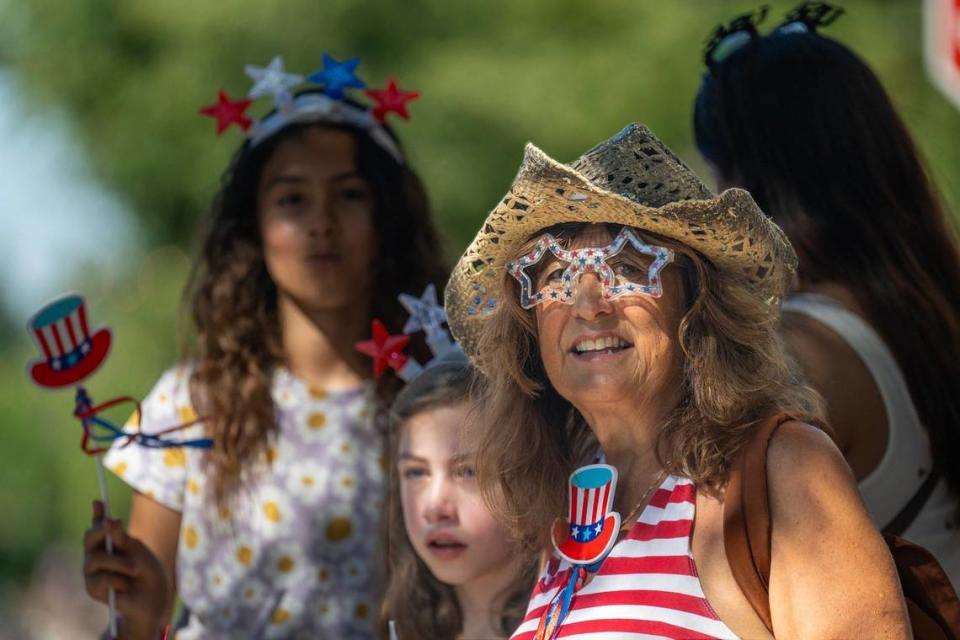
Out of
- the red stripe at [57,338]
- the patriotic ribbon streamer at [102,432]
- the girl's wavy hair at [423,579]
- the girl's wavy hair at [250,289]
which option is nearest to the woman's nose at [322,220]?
the girl's wavy hair at [250,289]

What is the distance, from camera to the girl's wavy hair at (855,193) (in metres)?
2.94

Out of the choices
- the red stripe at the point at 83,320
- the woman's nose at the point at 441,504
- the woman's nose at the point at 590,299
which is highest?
the red stripe at the point at 83,320

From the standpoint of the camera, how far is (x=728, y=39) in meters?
3.30

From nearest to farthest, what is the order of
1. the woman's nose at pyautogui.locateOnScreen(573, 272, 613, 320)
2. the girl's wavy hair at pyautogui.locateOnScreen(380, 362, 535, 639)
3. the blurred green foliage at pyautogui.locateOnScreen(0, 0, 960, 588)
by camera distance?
the woman's nose at pyautogui.locateOnScreen(573, 272, 613, 320), the girl's wavy hair at pyautogui.locateOnScreen(380, 362, 535, 639), the blurred green foliage at pyautogui.locateOnScreen(0, 0, 960, 588)

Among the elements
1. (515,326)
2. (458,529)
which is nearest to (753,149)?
(515,326)

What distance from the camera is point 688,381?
238 cm

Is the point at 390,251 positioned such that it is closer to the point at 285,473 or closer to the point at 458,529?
the point at 285,473

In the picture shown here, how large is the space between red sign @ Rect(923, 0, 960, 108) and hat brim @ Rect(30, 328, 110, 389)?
183cm

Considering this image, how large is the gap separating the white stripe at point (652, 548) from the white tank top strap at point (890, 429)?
29.3 inches

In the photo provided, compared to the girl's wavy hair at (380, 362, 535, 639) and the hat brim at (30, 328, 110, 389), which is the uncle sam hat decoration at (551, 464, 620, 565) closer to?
the girl's wavy hair at (380, 362, 535, 639)

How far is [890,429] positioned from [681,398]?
669 millimetres

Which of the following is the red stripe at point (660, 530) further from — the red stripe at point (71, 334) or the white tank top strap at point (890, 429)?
the red stripe at point (71, 334)

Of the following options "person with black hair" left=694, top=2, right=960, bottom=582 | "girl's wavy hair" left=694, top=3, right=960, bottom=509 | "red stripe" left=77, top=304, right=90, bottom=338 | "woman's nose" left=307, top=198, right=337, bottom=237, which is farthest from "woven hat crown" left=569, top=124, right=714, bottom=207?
"woman's nose" left=307, top=198, right=337, bottom=237

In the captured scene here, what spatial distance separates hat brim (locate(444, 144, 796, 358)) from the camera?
2.28 m
